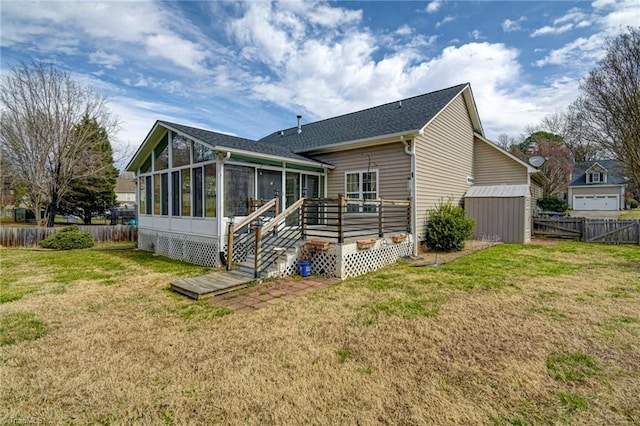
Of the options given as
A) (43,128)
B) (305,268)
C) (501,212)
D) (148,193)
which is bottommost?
(305,268)

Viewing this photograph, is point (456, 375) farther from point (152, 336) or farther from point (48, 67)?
point (48, 67)

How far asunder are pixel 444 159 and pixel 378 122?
113 inches

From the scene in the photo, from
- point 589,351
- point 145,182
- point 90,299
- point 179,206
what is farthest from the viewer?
point 145,182

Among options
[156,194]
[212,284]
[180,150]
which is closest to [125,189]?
[156,194]

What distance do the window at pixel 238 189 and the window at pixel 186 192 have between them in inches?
69.6

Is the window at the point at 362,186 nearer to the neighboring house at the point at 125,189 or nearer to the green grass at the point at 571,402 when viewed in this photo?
the green grass at the point at 571,402

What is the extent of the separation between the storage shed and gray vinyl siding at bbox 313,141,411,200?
15.7ft

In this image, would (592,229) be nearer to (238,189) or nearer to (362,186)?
(362,186)

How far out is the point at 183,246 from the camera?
9.52m

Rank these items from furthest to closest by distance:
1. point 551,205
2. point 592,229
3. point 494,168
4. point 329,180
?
point 551,205 < point 494,168 < point 592,229 < point 329,180

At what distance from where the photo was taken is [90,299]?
542 centimetres

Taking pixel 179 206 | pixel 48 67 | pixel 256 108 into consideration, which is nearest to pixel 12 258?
pixel 179 206

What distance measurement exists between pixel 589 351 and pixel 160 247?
1159cm

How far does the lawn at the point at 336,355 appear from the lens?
2.38 m
